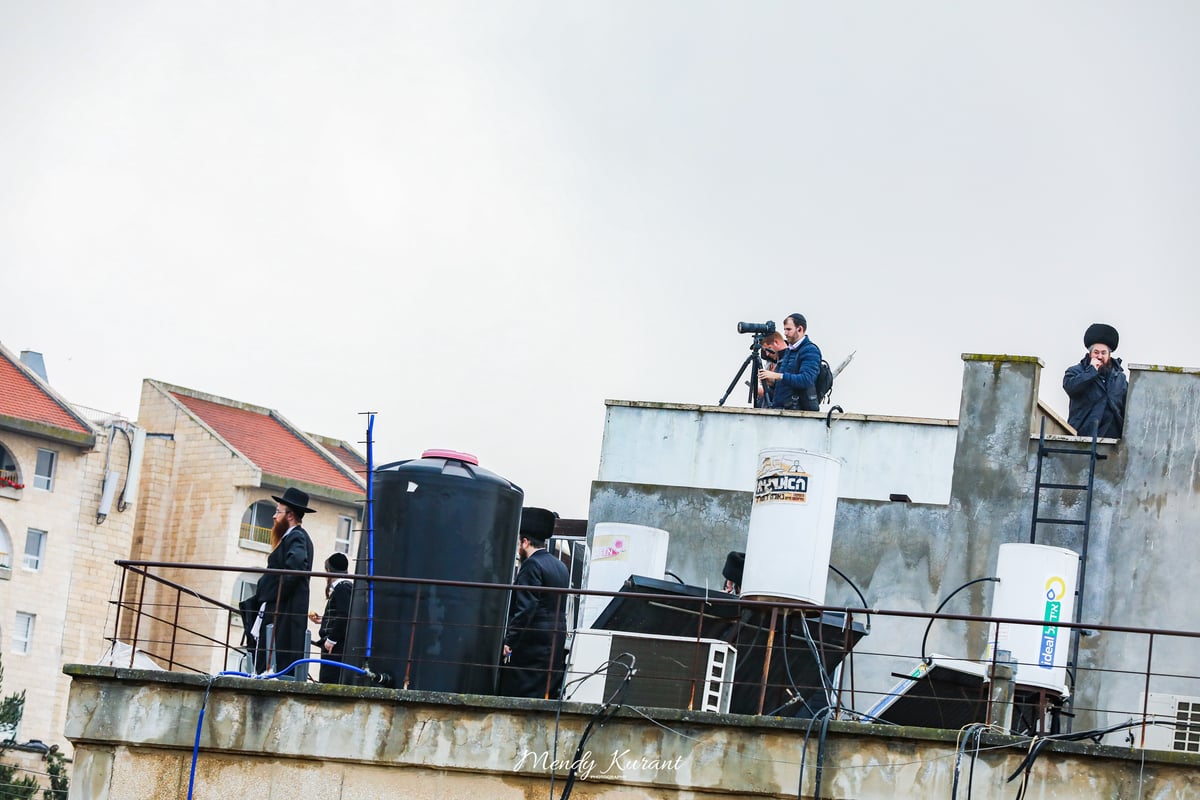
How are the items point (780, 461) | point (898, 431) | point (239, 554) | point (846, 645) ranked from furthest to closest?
point (239, 554) → point (898, 431) → point (780, 461) → point (846, 645)

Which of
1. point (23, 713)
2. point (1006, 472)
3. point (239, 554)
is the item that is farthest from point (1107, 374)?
point (239, 554)

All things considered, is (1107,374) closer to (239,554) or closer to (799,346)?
(799,346)

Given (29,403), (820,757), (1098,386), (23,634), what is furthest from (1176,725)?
(29,403)

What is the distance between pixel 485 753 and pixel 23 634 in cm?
5849

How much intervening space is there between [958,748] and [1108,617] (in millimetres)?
5331

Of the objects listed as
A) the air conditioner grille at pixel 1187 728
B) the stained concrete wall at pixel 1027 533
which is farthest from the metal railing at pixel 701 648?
the stained concrete wall at pixel 1027 533

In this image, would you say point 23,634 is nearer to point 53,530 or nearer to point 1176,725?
point 53,530

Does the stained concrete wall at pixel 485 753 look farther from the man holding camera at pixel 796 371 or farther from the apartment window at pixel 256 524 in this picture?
the apartment window at pixel 256 524

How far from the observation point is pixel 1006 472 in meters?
19.2

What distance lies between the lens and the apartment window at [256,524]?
76.0 meters

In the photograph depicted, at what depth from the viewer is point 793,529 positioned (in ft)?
50.9

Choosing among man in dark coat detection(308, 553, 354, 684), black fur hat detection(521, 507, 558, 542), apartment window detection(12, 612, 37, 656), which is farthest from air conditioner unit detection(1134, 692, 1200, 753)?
apartment window detection(12, 612, 37, 656)

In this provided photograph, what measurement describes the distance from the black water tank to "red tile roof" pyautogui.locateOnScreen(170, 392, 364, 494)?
6221 centimetres

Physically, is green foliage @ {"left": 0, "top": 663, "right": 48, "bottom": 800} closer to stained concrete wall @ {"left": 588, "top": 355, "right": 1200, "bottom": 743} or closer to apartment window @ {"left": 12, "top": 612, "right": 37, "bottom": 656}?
apartment window @ {"left": 12, "top": 612, "right": 37, "bottom": 656}
